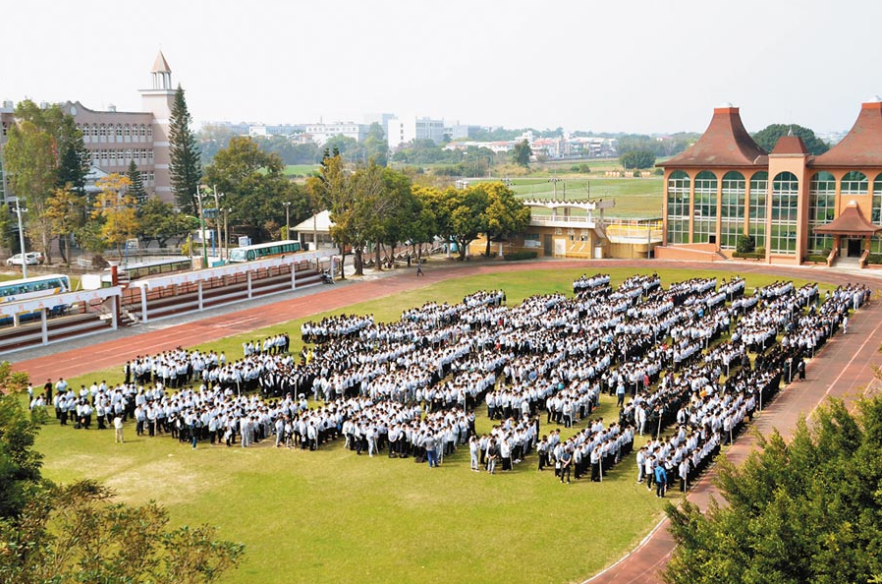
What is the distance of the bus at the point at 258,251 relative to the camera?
1836 inches

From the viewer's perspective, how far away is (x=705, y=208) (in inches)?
2156

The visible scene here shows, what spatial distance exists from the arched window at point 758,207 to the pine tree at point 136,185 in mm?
40365

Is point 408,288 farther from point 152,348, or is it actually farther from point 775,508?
point 775,508

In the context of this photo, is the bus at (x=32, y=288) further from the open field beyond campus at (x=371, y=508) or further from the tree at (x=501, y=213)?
the tree at (x=501, y=213)

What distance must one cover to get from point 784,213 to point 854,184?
13.1 feet

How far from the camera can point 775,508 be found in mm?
10898

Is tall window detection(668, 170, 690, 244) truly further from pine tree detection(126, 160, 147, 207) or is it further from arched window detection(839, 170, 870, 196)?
pine tree detection(126, 160, 147, 207)

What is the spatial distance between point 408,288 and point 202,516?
1097 inches

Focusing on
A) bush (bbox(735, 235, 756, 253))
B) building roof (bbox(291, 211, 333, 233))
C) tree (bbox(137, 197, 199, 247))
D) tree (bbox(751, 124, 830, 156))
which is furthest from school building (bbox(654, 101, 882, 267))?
tree (bbox(751, 124, 830, 156))

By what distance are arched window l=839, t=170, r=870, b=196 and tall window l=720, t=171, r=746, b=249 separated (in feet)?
18.5

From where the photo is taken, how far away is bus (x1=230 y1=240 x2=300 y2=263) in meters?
46.6

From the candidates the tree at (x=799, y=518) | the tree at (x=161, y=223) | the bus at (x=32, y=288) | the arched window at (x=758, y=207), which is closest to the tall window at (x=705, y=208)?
the arched window at (x=758, y=207)

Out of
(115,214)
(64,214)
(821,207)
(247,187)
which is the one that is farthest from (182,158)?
(821,207)

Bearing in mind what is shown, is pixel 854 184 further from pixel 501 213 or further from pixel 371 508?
pixel 371 508
